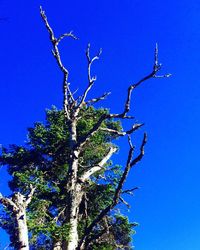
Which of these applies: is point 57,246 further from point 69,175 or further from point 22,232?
point 22,232

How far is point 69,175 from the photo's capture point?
604 inches

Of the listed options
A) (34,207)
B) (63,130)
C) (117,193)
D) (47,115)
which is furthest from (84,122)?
(117,193)

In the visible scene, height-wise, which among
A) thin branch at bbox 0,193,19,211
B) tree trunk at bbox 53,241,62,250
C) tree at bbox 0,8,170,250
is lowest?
thin branch at bbox 0,193,19,211

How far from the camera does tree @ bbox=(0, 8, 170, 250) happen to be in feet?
48.8

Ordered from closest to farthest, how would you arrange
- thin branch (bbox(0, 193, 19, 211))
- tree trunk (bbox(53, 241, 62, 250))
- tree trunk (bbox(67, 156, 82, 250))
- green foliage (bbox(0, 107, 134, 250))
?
thin branch (bbox(0, 193, 19, 211)) < tree trunk (bbox(67, 156, 82, 250)) < tree trunk (bbox(53, 241, 62, 250)) < green foliage (bbox(0, 107, 134, 250))

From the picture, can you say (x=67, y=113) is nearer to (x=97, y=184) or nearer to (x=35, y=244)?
(x=97, y=184)

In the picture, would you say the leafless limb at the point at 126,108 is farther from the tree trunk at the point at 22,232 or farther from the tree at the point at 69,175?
the tree trunk at the point at 22,232

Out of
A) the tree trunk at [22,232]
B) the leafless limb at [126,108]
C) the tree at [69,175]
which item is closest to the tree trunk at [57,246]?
the tree at [69,175]

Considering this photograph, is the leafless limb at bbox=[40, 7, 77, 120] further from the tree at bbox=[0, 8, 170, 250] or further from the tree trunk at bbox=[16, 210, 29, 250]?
the tree trunk at bbox=[16, 210, 29, 250]

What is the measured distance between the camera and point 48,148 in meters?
21.0

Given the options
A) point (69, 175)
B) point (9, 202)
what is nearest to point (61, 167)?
point (69, 175)

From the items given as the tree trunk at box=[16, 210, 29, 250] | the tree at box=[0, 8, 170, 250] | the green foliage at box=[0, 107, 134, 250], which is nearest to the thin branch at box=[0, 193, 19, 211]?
the tree trunk at box=[16, 210, 29, 250]

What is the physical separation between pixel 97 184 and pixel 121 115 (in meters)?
4.93

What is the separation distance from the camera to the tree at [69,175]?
1486cm
